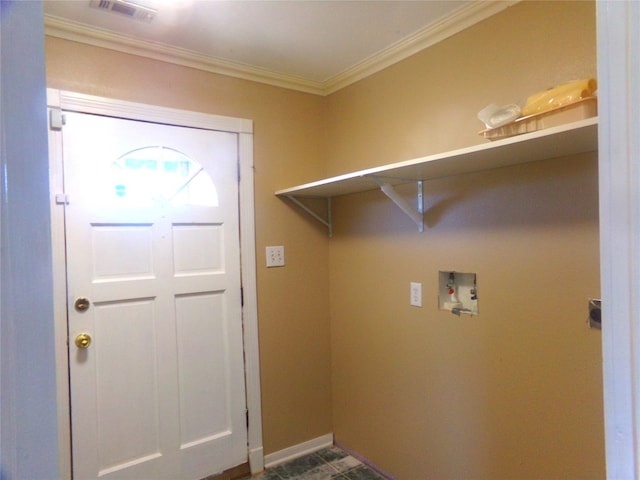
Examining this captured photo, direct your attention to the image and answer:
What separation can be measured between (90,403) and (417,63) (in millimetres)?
2254

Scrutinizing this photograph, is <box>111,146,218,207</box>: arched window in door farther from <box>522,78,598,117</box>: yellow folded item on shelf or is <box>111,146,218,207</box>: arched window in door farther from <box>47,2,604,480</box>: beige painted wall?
<box>522,78,598,117</box>: yellow folded item on shelf

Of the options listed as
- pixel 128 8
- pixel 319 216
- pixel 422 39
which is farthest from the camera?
pixel 319 216

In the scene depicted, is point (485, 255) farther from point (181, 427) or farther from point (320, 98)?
point (181, 427)

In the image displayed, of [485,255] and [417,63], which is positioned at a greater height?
[417,63]

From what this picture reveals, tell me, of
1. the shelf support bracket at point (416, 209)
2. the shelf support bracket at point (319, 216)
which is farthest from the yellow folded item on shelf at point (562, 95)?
the shelf support bracket at point (319, 216)

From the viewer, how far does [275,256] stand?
2.37m

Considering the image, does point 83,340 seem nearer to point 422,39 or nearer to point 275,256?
point 275,256

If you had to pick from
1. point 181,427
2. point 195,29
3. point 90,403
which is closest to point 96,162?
point 195,29

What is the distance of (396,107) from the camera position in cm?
211

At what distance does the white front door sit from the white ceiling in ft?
1.26

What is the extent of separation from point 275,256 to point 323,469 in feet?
4.16

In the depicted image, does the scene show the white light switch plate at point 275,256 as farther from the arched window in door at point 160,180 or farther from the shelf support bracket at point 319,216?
the arched window in door at point 160,180

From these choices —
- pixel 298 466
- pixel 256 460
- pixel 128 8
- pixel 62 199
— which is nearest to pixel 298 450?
pixel 298 466

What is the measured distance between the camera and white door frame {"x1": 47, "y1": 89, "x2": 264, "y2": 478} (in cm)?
173
